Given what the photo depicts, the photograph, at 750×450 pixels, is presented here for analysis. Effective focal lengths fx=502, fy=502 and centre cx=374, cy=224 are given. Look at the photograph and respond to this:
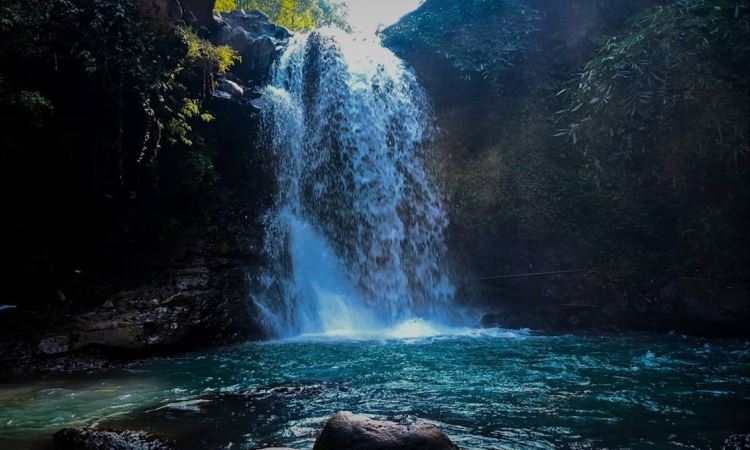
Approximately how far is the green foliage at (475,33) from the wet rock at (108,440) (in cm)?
1388

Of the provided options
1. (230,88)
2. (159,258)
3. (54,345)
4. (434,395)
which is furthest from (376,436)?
(230,88)

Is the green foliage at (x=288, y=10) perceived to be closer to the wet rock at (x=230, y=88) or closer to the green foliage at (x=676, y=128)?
the wet rock at (x=230, y=88)

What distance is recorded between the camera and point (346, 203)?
13.6 metres

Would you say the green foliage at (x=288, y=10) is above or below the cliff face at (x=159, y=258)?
above

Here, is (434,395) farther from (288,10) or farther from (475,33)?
(288,10)

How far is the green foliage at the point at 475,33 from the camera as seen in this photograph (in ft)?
51.4

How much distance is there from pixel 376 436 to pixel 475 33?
15.6 meters

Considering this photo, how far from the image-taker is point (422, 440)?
140 inches

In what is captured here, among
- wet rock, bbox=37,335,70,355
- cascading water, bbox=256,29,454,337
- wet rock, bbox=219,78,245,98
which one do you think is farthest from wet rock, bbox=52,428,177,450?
wet rock, bbox=219,78,245,98

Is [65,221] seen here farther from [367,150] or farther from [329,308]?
[367,150]

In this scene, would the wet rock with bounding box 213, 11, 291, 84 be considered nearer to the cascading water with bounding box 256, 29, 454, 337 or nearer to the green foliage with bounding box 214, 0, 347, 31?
the cascading water with bounding box 256, 29, 454, 337

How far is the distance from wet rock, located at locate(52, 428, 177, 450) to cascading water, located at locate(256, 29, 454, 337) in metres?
7.04

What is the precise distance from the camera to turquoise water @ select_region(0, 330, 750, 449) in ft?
15.5

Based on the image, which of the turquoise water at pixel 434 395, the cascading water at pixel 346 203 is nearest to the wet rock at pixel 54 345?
the turquoise water at pixel 434 395
